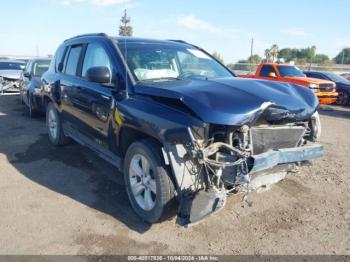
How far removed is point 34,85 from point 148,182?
6.59 metres

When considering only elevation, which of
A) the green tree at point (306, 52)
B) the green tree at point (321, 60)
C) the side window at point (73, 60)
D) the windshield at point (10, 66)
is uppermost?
the green tree at point (306, 52)

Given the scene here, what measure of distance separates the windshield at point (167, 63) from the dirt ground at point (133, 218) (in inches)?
63.0

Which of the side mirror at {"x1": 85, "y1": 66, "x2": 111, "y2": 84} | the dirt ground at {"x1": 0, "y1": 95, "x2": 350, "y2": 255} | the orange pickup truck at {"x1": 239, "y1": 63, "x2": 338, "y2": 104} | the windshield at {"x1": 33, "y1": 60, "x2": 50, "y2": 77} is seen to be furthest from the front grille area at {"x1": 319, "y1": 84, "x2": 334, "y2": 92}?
the side mirror at {"x1": 85, "y1": 66, "x2": 111, "y2": 84}

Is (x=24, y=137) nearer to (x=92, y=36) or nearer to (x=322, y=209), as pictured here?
(x=92, y=36)

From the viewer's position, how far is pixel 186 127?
308 cm

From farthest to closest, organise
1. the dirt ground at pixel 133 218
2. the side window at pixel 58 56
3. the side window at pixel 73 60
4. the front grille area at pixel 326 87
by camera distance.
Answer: the front grille area at pixel 326 87, the side window at pixel 58 56, the side window at pixel 73 60, the dirt ground at pixel 133 218

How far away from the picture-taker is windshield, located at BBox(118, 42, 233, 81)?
4.13m

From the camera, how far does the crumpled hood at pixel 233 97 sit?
9.98ft

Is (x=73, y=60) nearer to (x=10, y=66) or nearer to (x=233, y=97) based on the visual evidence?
(x=233, y=97)

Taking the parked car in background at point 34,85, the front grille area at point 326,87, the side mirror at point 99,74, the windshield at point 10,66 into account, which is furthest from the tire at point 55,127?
the front grille area at point 326,87

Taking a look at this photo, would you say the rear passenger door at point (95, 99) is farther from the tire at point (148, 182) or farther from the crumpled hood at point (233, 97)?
Result: the tire at point (148, 182)

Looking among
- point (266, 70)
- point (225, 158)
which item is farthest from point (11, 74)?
point (225, 158)

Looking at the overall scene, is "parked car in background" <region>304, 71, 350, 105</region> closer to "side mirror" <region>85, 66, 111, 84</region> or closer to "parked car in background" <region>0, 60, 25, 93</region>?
"parked car in background" <region>0, 60, 25, 93</region>

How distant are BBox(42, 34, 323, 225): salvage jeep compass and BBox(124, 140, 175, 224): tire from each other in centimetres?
1
